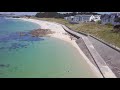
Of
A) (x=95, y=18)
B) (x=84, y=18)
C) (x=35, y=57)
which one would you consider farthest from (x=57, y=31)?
(x=95, y=18)

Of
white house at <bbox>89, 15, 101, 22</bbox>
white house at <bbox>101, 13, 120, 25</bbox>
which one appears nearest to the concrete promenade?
white house at <bbox>89, 15, 101, 22</bbox>

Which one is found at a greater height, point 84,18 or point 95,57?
point 84,18

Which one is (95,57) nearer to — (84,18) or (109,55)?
(109,55)

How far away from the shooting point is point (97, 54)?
6465 mm

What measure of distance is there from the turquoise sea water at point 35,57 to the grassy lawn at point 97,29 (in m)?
0.56

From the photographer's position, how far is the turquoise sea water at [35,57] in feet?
20.1

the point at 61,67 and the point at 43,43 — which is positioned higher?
the point at 43,43

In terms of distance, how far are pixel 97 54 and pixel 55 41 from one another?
1.18 m

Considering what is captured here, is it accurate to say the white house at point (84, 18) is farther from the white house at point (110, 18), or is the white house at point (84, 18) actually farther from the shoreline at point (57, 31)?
the shoreline at point (57, 31)

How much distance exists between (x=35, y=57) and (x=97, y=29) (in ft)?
6.15

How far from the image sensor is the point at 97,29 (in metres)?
6.76

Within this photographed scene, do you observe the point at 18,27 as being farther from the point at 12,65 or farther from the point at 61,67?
the point at 61,67
